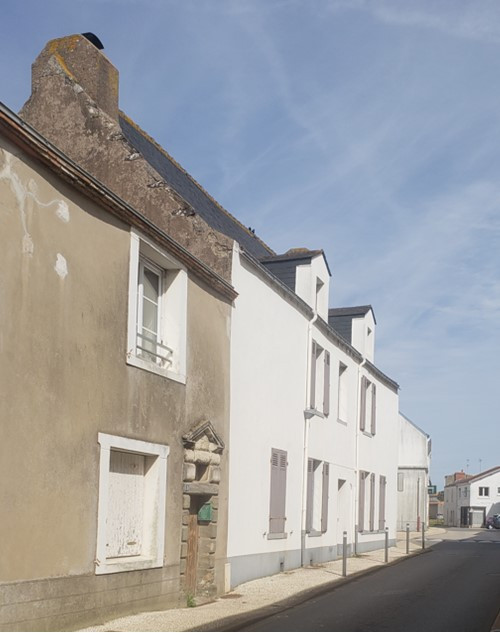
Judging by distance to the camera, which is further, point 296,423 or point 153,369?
point 296,423

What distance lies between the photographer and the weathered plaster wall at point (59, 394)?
8.48m

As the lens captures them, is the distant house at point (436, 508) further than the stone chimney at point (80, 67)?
Yes

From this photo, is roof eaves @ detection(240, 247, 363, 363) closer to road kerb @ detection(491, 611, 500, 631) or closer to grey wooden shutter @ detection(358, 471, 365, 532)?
grey wooden shutter @ detection(358, 471, 365, 532)

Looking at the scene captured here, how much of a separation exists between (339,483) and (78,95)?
13155 millimetres

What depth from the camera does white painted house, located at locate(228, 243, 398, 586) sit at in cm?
1523

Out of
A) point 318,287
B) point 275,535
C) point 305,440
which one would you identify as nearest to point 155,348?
point 275,535

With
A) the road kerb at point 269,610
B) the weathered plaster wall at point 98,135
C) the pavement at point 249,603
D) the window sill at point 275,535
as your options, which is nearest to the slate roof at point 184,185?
the weathered plaster wall at point 98,135

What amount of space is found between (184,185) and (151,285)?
18.2 ft

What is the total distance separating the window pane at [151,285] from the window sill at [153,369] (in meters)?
1.06

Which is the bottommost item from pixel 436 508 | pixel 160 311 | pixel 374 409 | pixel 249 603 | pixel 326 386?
pixel 436 508

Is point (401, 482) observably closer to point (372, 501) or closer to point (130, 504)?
point (372, 501)

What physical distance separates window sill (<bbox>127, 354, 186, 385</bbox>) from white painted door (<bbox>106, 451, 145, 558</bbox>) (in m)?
1.09

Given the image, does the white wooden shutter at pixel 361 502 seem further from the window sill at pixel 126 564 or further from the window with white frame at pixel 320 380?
the window sill at pixel 126 564

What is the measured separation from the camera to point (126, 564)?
1062cm
